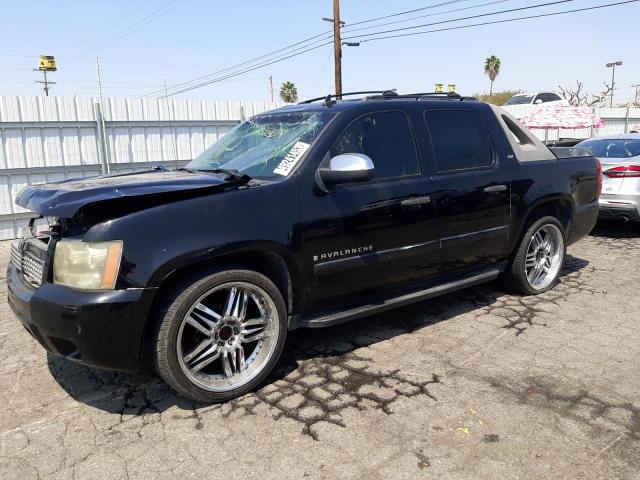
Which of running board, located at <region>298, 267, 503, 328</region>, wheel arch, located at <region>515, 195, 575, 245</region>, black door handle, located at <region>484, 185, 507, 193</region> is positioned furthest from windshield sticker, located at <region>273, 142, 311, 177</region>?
wheel arch, located at <region>515, 195, 575, 245</region>

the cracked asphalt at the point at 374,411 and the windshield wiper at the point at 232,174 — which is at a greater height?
the windshield wiper at the point at 232,174

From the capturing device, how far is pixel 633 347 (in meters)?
3.87

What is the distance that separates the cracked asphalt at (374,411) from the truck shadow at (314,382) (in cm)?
1

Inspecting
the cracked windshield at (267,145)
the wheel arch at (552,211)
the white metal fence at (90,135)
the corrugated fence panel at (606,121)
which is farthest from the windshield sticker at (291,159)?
the corrugated fence panel at (606,121)

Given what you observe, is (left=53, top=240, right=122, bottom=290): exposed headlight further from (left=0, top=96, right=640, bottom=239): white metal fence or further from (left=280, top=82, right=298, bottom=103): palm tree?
(left=280, top=82, right=298, bottom=103): palm tree

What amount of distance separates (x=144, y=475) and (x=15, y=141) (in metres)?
8.03

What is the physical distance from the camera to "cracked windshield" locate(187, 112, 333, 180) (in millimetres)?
3531

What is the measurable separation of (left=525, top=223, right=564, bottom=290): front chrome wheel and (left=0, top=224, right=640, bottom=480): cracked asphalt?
734 millimetres

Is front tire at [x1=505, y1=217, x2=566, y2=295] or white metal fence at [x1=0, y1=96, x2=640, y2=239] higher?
white metal fence at [x1=0, y1=96, x2=640, y2=239]

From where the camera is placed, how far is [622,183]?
7.41 m

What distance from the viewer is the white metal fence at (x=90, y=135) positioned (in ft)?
28.7

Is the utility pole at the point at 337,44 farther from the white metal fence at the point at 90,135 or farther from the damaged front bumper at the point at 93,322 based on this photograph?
the damaged front bumper at the point at 93,322

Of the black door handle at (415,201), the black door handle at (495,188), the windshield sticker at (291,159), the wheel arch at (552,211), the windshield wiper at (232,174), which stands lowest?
the wheel arch at (552,211)

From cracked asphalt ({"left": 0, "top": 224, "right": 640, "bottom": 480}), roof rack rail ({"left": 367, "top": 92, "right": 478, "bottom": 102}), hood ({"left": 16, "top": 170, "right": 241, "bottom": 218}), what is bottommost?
cracked asphalt ({"left": 0, "top": 224, "right": 640, "bottom": 480})
